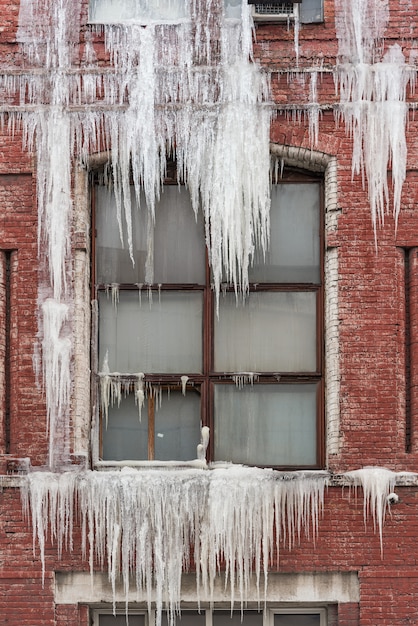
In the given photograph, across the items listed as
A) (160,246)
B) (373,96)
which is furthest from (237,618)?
(373,96)

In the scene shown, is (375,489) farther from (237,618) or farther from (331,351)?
(237,618)

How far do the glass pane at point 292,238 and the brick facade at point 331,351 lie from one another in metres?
0.23

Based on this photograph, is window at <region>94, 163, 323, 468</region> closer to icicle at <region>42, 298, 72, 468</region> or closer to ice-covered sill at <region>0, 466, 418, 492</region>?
ice-covered sill at <region>0, 466, 418, 492</region>

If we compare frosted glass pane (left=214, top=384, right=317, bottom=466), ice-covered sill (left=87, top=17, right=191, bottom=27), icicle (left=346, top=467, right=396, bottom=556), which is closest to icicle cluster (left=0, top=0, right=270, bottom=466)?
ice-covered sill (left=87, top=17, right=191, bottom=27)

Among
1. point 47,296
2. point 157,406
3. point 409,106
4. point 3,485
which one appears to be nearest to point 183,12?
point 409,106

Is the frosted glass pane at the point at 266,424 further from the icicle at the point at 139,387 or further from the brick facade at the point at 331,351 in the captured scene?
the icicle at the point at 139,387

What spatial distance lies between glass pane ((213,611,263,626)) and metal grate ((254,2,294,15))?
18.6 ft

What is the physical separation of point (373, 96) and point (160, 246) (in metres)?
2.48

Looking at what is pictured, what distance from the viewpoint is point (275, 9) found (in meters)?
9.73

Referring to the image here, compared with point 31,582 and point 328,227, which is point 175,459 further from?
point 328,227

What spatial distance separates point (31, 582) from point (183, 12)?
219 inches

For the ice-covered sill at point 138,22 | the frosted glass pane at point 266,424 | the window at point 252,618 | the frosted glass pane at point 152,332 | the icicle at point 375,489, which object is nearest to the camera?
the icicle at point 375,489

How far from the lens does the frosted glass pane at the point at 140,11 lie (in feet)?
32.1

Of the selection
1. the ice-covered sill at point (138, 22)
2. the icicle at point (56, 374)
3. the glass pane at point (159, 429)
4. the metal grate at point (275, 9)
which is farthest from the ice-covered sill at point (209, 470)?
the metal grate at point (275, 9)
